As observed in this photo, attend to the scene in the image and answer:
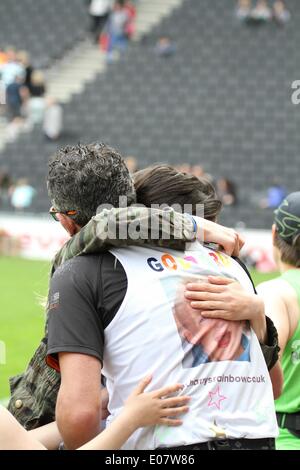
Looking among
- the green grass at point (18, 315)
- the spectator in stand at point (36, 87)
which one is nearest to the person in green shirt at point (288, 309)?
the green grass at point (18, 315)

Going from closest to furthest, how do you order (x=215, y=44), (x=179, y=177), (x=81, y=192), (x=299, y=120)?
(x=81, y=192)
(x=179, y=177)
(x=299, y=120)
(x=215, y=44)

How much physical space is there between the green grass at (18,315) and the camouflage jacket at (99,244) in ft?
8.17

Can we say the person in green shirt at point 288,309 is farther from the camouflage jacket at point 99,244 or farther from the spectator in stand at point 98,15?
the spectator in stand at point 98,15

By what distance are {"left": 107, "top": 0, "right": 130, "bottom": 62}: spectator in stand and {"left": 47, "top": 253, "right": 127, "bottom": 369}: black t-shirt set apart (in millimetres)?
21908

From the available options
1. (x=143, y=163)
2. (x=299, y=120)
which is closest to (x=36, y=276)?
(x=143, y=163)

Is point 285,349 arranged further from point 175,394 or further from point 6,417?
point 6,417

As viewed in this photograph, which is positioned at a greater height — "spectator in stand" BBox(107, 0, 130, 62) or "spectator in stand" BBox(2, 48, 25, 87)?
"spectator in stand" BBox(107, 0, 130, 62)

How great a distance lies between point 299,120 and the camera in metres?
21.3

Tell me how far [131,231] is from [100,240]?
0.31 ft

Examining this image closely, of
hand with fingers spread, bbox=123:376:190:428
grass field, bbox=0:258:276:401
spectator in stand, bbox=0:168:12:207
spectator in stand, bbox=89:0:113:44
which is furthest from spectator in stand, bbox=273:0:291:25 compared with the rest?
hand with fingers spread, bbox=123:376:190:428

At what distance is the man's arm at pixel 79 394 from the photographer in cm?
229

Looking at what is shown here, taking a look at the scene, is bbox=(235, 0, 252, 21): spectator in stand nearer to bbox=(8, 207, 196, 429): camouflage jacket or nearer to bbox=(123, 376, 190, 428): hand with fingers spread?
bbox=(8, 207, 196, 429): camouflage jacket

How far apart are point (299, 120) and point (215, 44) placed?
11.2 ft

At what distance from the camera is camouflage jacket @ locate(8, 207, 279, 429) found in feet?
7.76
